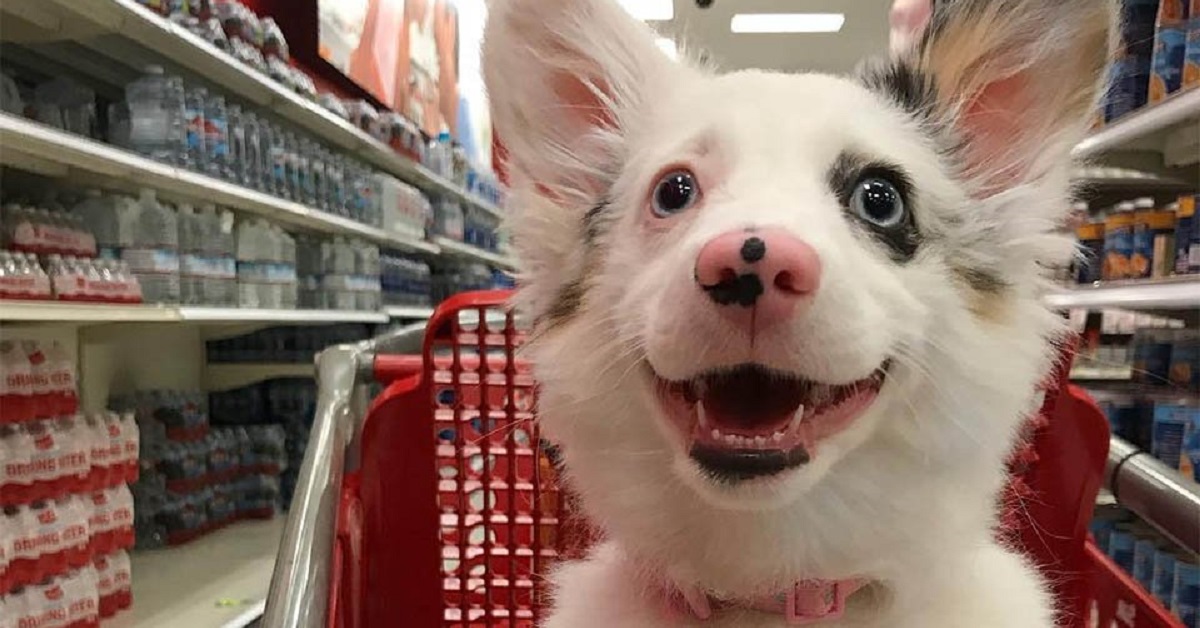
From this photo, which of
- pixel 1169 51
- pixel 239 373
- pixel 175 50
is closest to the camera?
pixel 1169 51

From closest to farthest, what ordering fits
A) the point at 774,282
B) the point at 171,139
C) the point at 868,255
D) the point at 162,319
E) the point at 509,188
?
the point at 774,282, the point at 868,255, the point at 509,188, the point at 162,319, the point at 171,139

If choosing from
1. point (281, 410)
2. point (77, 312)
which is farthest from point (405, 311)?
point (77, 312)

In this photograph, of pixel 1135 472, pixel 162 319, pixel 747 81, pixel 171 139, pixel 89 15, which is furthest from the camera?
pixel 171 139

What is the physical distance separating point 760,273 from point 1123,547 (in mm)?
2071

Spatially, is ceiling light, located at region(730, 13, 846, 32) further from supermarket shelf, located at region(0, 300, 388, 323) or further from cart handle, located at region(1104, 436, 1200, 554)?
cart handle, located at region(1104, 436, 1200, 554)

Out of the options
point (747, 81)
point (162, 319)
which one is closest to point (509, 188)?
point (747, 81)

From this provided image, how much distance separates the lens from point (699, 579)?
895 mm

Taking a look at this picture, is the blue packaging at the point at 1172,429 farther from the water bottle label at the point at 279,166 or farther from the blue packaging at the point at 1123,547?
the water bottle label at the point at 279,166

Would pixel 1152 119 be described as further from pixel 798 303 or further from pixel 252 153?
pixel 252 153

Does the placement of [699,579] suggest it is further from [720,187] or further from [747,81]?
[747,81]

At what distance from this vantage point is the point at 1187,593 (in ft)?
6.66

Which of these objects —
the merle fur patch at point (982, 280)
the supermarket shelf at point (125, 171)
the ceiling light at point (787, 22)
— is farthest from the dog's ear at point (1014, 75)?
the ceiling light at point (787, 22)

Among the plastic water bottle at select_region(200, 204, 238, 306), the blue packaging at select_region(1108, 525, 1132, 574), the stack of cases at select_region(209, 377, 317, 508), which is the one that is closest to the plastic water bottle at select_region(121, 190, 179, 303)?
the plastic water bottle at select_region(200, 204, 238, 306)

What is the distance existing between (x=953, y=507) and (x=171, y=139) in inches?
105
